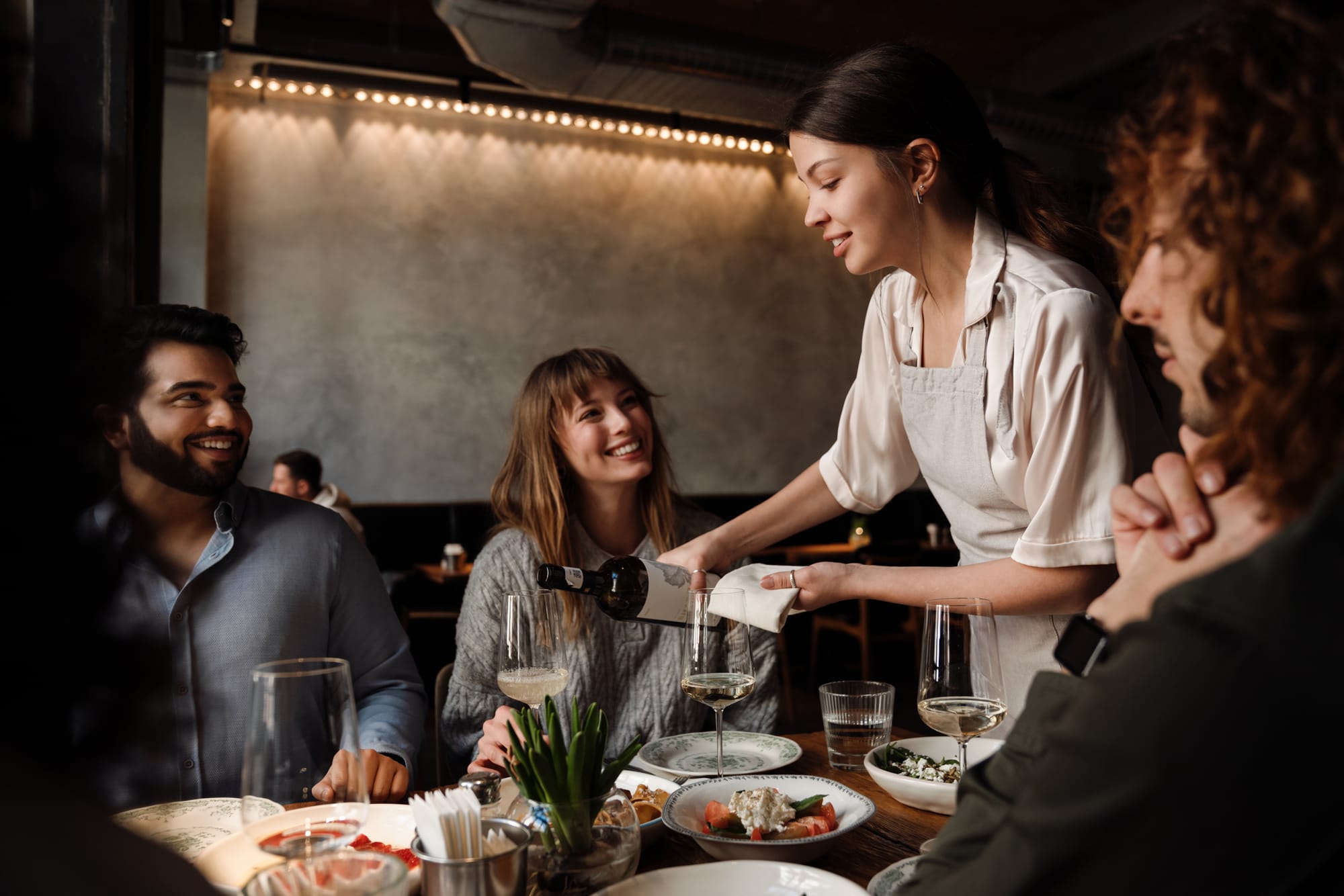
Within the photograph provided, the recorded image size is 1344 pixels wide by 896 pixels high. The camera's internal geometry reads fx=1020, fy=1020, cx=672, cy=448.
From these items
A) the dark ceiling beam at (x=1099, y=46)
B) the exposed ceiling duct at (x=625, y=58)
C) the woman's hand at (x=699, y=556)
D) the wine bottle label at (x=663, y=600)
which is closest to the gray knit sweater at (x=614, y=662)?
the woman's hand at (x=699, y=556)

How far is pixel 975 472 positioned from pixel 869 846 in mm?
795

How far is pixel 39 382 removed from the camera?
424 millimetres

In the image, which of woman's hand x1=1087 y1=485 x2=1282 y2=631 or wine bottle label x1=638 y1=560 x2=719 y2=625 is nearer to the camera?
woman's hand x1=1087 y1=485 x2=1282 y2=631

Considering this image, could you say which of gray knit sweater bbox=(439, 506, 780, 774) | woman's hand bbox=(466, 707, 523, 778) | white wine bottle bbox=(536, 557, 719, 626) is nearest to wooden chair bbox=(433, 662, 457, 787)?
gray knit sweater bbox=(439, 506, 780, 774)

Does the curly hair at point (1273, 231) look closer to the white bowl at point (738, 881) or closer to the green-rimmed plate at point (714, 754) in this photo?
the white bowl at point (738, 881)

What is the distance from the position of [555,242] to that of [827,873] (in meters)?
6.53

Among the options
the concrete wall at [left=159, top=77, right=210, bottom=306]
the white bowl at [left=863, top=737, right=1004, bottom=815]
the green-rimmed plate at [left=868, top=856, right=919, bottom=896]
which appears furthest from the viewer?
the concrete wall at [left=159, top=77, right=210, bottom=306]

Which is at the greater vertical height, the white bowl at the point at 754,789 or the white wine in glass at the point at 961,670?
the white wine in glass at the point at 961,670

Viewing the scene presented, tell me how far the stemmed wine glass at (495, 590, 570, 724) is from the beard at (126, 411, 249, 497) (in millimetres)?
684

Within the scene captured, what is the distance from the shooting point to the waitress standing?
1647mm

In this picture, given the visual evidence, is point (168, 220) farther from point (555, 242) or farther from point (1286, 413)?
point (1286, 413)

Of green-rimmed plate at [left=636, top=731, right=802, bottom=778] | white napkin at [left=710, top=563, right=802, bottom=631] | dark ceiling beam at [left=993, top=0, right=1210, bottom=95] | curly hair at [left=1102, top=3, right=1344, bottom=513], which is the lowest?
green-rimmed plate at [left=636, top=731, right=802, bottom=778]

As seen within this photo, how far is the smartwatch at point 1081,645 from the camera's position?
810 millimetres

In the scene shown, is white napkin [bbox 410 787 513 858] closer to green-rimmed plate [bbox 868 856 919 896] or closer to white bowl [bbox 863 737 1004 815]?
green-rimmed plate [bbox 868 856 919 896]
